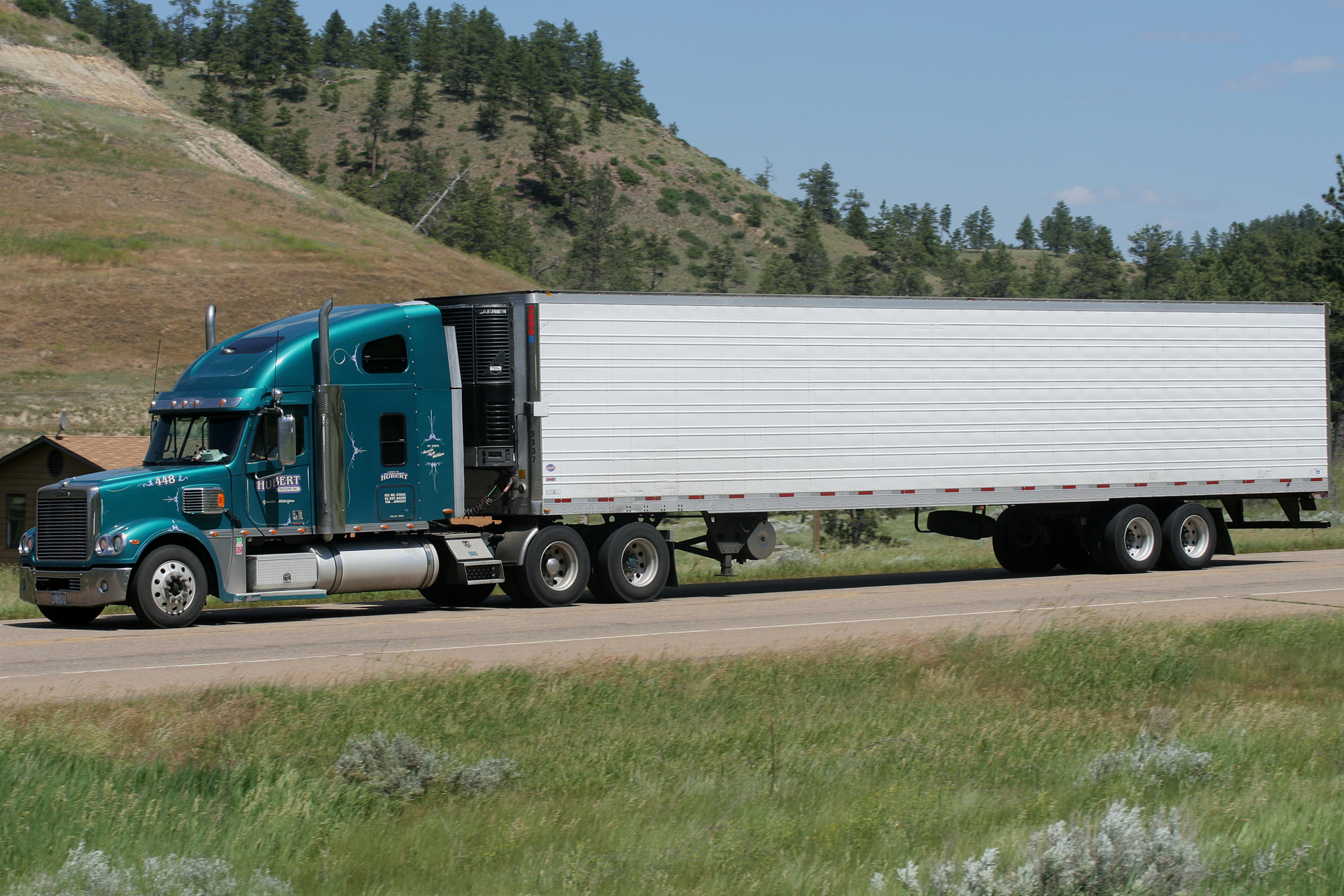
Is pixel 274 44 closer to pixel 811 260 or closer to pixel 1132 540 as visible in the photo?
pixel 811 260

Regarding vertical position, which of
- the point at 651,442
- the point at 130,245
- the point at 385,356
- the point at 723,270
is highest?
the point at 723,270

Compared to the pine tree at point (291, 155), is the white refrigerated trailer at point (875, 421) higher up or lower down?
lower down

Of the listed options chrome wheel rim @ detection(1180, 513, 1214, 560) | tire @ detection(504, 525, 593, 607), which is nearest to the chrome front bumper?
tire @ detection(504, 525, 593, 607)

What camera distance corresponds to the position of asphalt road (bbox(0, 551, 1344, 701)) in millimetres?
13125

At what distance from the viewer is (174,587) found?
16703 mm

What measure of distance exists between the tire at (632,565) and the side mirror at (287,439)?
4540mm

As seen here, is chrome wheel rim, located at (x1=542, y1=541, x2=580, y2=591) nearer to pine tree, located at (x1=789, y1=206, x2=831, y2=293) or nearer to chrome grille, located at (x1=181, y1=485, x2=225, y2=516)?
chrome grille, located at (x1=181, y1=485, x2=225, y2=516)

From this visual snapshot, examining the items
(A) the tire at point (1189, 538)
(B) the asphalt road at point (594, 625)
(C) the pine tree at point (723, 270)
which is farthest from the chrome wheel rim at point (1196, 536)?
(C) the pine tree at point (723, 270)

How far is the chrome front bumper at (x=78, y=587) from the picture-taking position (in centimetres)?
1622

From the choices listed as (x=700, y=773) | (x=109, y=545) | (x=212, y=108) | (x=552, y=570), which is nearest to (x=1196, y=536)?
(x=552, y=570)

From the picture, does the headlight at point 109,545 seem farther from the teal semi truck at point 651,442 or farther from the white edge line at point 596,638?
the white edge line at point 596,638

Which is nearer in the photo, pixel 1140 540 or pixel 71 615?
pixel 71 615

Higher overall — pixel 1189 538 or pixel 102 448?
pixel 102 448

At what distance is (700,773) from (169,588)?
1024cm
